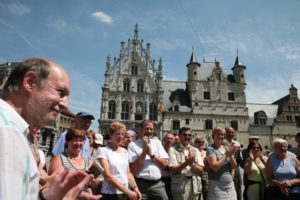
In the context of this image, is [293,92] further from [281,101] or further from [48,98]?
[48,98]

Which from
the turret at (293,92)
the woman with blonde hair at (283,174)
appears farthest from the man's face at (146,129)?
the turret at (293,92)

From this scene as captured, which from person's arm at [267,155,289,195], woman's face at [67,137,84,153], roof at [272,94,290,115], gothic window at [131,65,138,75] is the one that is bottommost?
person's arm at [267,155,289,195]

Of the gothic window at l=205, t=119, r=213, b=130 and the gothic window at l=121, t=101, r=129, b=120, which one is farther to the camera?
the gothic window at l=205, t=119, r=213, b=130

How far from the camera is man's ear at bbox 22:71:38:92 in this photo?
1146 millimetres

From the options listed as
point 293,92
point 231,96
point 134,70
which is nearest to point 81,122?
point 134,70

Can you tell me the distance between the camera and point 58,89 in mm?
1263

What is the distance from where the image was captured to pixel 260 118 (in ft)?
105

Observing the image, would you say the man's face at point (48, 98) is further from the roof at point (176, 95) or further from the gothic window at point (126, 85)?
the roof at point (176, 95)

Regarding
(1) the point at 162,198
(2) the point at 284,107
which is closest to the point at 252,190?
(1) the point at 162,198

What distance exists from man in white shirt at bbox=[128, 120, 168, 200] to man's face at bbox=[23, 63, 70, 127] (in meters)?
2.50

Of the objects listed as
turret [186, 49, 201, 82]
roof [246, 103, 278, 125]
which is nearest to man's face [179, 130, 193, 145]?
turret [186, 49, 201, 82]

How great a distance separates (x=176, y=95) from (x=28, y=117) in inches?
1253

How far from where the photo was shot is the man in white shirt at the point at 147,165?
145 inches

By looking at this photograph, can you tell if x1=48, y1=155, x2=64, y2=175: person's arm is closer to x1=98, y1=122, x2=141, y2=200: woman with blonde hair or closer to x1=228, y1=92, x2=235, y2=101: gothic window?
x1=98, y1=122, x2=141, y2=200: woman with blonde hair
